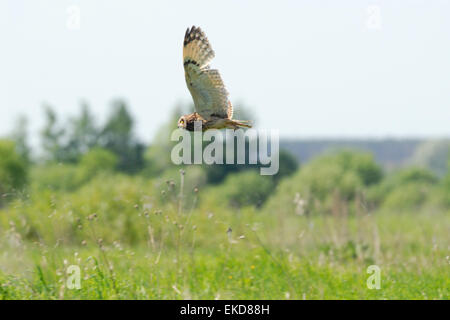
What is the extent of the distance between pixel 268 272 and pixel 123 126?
41226 mm

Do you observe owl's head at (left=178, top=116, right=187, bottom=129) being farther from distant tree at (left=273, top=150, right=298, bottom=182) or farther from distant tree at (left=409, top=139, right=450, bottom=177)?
distant tree at (left=409, top=139, right=450, bottom=177)

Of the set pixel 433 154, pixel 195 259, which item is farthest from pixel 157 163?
pixel 433 154

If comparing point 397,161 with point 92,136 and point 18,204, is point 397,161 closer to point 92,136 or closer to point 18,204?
point 92,136

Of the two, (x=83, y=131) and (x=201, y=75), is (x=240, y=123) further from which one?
(x=83, y=131)

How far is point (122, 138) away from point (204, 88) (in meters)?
40.4

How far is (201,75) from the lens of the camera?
24.2 ft

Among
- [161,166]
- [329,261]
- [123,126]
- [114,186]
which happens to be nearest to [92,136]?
[123,126]

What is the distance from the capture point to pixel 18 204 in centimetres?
629

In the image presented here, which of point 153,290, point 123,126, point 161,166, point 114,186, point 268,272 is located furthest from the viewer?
point 123,126

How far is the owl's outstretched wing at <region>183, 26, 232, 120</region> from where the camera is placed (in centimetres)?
727

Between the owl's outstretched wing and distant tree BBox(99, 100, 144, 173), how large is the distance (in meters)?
34.5

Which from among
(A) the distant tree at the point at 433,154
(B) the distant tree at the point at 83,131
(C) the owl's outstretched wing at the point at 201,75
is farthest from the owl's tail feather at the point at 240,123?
(A) the distant tree at the point at 433,154

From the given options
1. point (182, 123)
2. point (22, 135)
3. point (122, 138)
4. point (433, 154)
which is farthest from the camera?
point (433, 154)

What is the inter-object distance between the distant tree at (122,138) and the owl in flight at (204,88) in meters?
34.3
